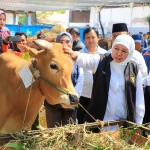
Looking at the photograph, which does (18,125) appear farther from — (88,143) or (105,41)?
(105,41)

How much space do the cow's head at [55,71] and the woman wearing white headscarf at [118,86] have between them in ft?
0.91

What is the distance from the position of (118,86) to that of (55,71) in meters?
0.69

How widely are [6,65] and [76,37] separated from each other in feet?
9.80

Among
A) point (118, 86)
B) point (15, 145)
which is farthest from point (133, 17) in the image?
point (15, 145)

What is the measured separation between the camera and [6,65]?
3268 mm

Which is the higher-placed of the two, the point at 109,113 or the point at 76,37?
the point at 76,37

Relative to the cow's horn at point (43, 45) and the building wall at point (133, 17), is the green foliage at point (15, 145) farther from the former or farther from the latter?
the building wall at point (133, 17)

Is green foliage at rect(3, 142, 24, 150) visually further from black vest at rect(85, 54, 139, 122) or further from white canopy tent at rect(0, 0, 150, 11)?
white canopy tent at rect(0, 0, 150, 11)

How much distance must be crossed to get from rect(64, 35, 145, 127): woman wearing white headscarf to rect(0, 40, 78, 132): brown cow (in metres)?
0.33

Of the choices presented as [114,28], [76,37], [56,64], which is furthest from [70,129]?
[76,37]

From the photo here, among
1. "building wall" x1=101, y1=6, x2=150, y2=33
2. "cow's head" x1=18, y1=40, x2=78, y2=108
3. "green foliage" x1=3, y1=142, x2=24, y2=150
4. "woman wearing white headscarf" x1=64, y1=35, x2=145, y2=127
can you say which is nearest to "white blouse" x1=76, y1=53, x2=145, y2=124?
"woman wearing white headscarf" x1=64, y1=35, x2=145, y2=127

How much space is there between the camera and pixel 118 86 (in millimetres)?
3068

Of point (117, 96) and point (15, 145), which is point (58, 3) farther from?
point (15, 145)

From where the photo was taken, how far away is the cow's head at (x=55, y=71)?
2.79 metres
